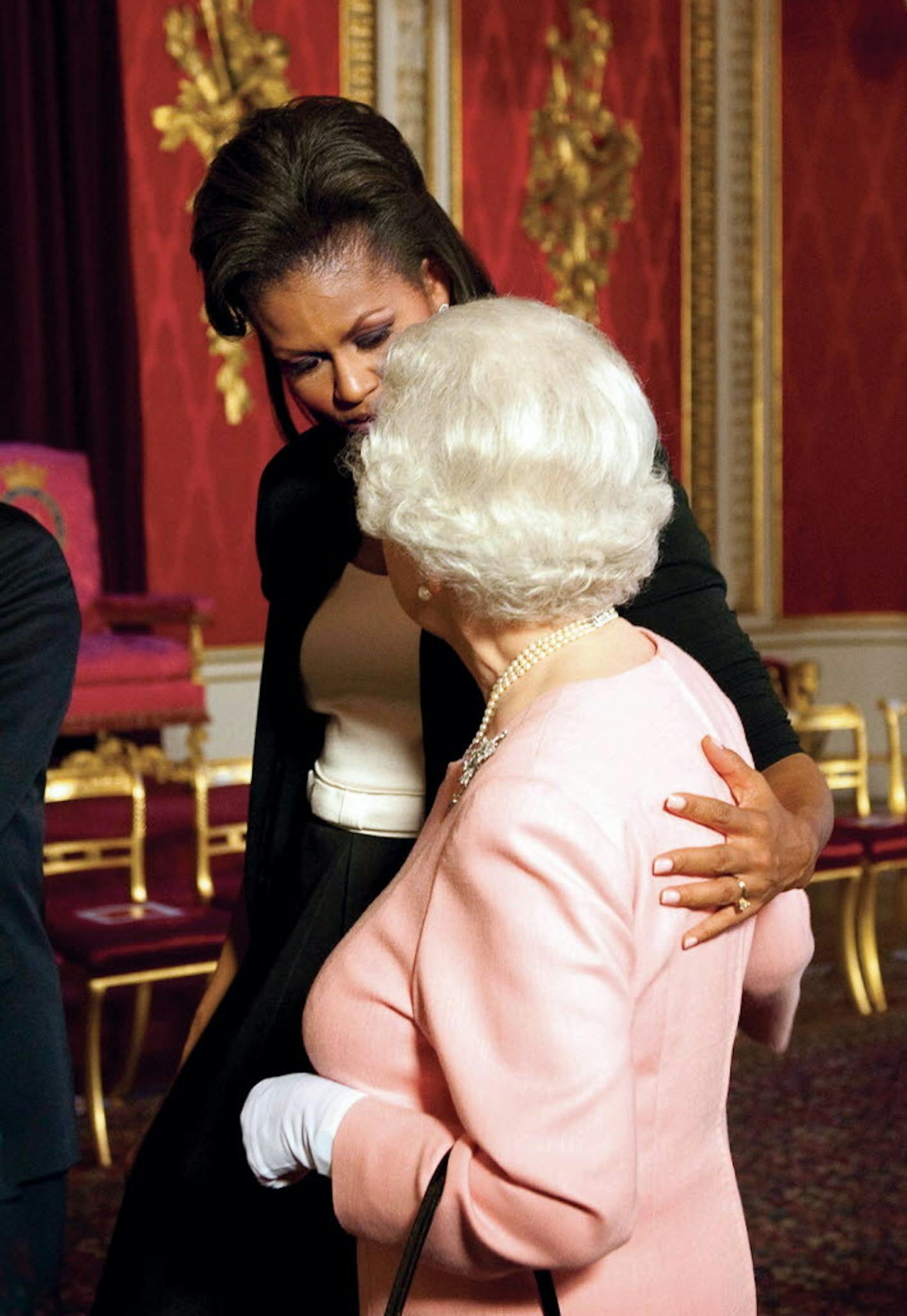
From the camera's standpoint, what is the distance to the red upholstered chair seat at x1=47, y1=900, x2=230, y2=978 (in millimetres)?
3684

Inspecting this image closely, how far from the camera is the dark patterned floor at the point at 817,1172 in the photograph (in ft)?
10.1

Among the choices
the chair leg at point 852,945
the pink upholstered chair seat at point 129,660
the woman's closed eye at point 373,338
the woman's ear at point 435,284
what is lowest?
the chair leg at point 852,945

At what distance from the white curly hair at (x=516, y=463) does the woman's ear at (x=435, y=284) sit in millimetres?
537

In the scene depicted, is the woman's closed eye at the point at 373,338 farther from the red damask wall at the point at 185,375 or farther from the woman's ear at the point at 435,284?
the red damask wall at the point at 185,375

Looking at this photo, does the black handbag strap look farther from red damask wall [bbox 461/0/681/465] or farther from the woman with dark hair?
red damask wall [bbox 461/0/681/465]

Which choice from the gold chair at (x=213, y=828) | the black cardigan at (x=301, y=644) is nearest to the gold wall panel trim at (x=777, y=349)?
the gold chair at (x=213, y=828)

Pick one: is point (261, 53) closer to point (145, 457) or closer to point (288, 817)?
point (145, 457)

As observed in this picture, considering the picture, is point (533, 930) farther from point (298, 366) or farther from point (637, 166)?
point (637, 166)

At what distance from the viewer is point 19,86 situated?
250 inches

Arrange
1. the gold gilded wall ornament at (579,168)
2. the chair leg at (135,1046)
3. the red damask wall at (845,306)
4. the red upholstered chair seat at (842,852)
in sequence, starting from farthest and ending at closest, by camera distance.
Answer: the red damask wall at (845,306) < the gold gilded wall ornament at (579,168) < the red upholstered chair seat at (842,852) < the chair leg at (135,1046)

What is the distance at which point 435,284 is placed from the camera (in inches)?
71.9

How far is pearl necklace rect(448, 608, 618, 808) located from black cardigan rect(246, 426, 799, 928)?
1.04ft

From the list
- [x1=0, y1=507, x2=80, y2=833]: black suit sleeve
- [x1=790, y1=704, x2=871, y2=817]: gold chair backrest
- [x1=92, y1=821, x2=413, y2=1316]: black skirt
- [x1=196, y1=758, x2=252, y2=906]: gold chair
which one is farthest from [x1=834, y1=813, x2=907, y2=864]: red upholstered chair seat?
[x1=92, y1=821, x2=413, y2=1316]: black skirt

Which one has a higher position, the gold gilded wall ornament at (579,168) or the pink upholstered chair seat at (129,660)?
the gold gilded wall ornament at (579,168)
